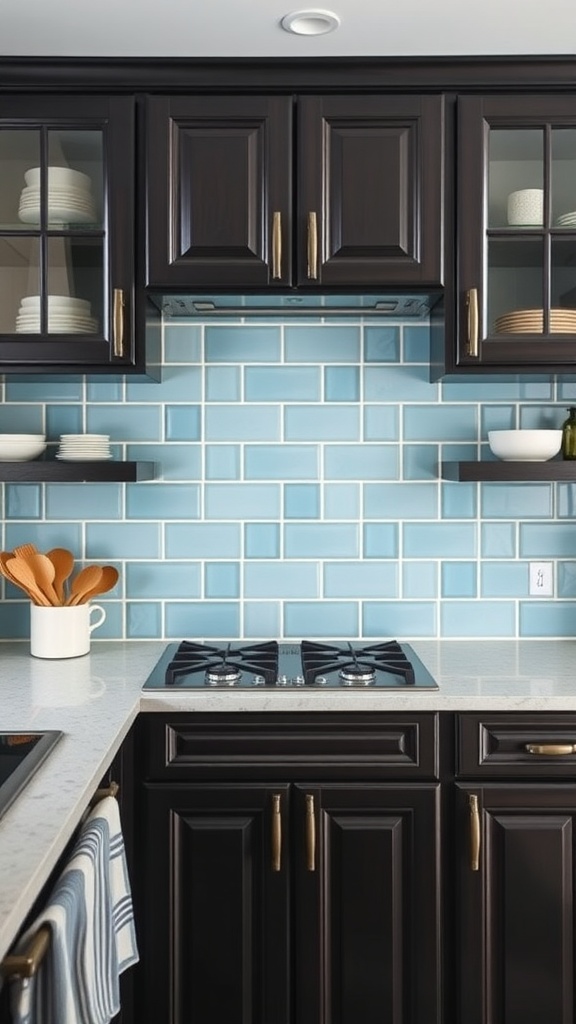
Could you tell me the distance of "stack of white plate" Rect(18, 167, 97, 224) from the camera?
2.20 metres

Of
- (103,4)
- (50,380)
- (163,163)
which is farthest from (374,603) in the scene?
(103,4)

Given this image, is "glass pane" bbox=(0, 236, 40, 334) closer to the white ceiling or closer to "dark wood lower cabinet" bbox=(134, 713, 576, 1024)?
the white ceiling

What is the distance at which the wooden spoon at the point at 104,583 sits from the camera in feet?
7.71

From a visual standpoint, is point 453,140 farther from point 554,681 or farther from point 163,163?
point 554,681

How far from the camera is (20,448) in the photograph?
231 centimetres

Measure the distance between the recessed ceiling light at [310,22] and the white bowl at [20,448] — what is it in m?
1.18

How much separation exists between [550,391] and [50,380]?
4.65 ft

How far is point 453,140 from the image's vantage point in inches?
86.4

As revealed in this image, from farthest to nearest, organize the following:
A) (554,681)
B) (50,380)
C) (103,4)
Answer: (50,380) → (554,681) → (103,4)

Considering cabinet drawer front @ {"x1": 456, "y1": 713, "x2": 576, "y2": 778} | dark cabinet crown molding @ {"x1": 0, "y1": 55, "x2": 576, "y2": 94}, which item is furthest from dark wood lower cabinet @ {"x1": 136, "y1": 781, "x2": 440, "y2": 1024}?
dark cabinet crown molding @ {"x1": 0, "y1": 55, "x2": 576, "y2": 94}

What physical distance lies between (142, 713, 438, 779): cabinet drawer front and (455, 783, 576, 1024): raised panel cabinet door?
0.52 feet

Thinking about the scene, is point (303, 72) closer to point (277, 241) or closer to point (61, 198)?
point (277, 241)

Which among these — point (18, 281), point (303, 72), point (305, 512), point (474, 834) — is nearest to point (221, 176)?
point (303, 72)

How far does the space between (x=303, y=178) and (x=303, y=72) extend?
27cm
